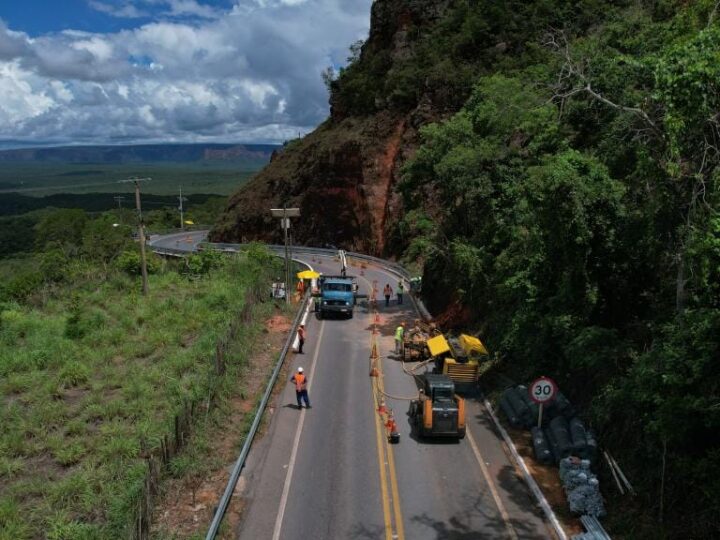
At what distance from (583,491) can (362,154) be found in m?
50.5

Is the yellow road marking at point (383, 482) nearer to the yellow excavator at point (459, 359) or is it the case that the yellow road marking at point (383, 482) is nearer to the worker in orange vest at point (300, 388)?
the worker in orange vest at point (300, 388)

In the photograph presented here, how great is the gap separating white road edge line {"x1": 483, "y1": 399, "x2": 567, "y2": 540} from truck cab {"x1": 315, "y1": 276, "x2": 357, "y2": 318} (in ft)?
49.8

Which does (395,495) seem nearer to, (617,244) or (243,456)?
(243,456)

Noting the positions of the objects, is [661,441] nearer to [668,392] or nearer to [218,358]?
[668,392]

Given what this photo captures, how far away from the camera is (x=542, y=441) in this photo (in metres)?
16.4

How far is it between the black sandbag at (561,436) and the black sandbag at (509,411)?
1424 mm

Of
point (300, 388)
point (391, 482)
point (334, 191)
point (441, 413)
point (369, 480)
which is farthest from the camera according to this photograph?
point (334, 191)

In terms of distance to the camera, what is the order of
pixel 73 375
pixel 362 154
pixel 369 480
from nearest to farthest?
pixel 369 480
pixel 73 375
pixel 362 154

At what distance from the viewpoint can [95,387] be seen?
2334cm

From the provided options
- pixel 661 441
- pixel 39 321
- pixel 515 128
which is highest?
pixel 515 128

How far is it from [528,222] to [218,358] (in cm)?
1257

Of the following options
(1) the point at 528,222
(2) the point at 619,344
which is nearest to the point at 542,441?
(2) the point at 619,344

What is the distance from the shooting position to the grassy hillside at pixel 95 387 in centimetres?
1504

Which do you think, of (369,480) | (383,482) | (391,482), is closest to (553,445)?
(391,482)
